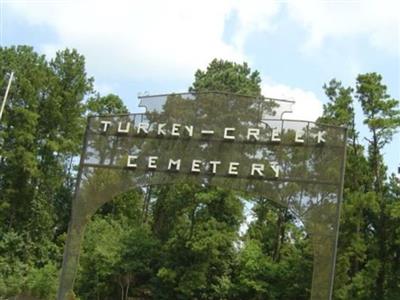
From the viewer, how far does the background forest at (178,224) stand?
22578 mm

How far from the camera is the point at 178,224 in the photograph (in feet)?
86.3

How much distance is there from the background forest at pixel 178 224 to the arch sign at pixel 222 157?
8779 mm

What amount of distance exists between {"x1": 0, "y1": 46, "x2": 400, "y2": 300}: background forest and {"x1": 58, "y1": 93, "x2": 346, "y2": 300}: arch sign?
8779 mm

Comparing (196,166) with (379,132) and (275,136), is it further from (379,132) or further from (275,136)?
(379,132)

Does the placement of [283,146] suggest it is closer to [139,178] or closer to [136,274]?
[139,178]

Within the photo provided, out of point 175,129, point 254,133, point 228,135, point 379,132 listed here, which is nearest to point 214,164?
point 228,135

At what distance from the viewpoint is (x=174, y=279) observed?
24422 mm

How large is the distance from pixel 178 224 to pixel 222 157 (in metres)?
13.2

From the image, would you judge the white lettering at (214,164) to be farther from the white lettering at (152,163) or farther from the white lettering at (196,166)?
the white lettering at (152,163)

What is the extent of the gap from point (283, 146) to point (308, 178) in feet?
2.83

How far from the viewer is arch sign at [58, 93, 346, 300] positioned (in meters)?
12.9

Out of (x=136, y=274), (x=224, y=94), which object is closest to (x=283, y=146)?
(x=224, y=94)

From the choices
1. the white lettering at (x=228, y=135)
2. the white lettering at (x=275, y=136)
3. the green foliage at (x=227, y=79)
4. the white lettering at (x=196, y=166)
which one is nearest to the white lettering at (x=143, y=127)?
the white lettering at (x=196, y=166)

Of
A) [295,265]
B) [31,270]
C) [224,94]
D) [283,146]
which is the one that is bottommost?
[31,270]
